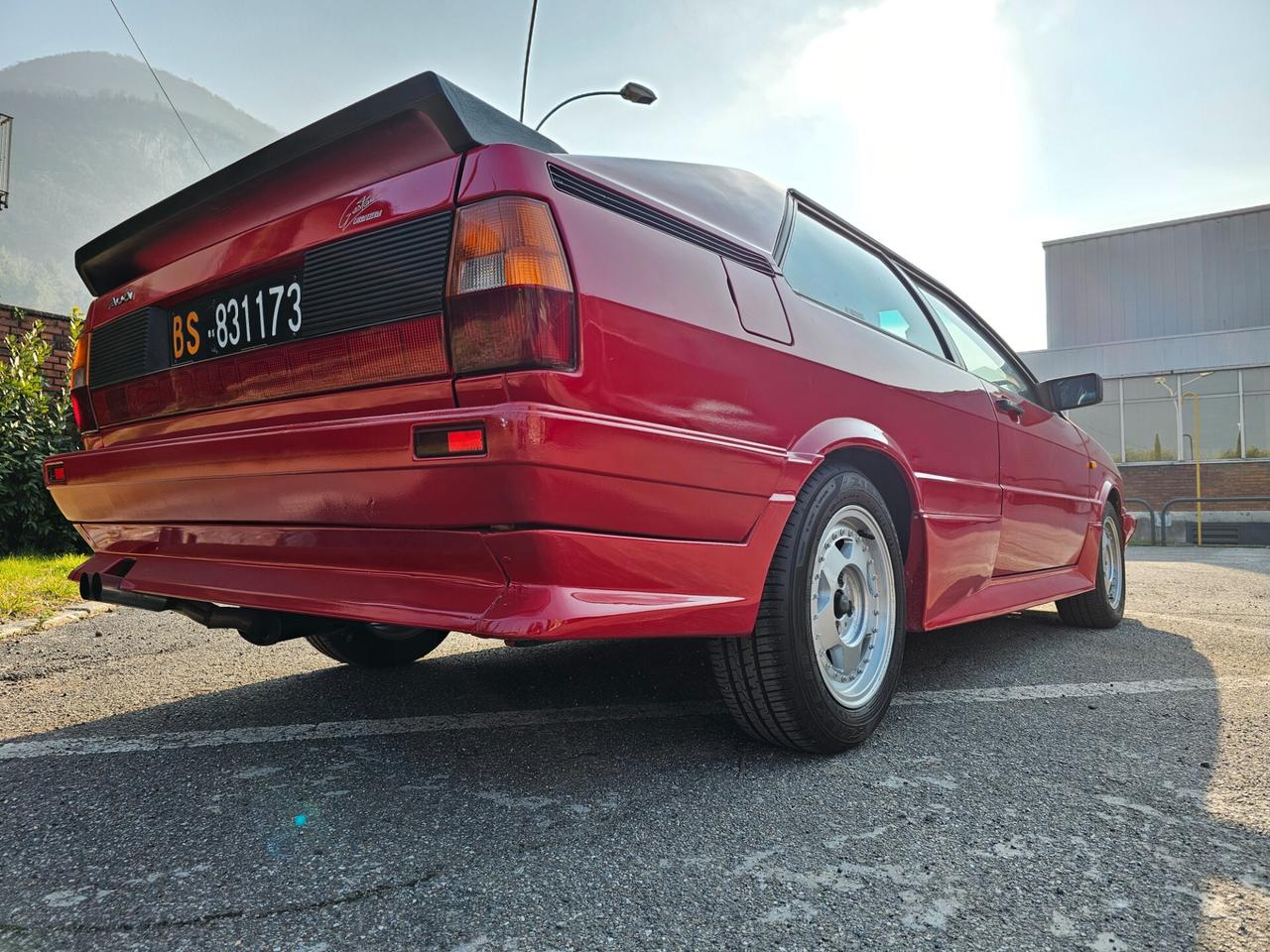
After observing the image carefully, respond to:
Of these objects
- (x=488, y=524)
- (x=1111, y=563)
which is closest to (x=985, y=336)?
(x=1111, y=563)

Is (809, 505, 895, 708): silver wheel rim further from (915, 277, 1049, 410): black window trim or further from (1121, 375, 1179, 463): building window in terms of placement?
(1121, 375, 1179, 463): building window

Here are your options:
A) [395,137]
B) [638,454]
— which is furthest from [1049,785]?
[395,137]

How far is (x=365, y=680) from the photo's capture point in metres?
3.04

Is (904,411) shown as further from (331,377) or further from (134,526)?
(134,526)

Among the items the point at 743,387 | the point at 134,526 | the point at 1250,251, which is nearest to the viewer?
the point at 743,387

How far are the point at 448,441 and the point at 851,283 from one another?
1.65 metres

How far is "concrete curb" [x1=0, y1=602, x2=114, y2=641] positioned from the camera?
13.0 ft

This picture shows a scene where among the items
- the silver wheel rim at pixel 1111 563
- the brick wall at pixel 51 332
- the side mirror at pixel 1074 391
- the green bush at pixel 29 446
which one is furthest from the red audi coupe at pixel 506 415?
the brick wall at pixel 51 332

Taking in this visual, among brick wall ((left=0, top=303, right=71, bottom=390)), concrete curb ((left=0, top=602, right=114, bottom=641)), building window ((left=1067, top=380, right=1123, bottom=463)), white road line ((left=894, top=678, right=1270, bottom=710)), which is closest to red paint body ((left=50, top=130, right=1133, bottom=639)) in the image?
white road line ((left=894, top=678, right=1270, bottom=710))

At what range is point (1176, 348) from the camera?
18766mm

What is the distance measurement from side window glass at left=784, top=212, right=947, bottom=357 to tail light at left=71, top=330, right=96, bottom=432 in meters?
2.10

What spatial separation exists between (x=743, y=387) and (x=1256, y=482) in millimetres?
20452

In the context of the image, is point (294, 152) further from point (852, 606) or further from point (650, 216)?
point (852, 606)

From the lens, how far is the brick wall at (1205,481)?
694 inches
